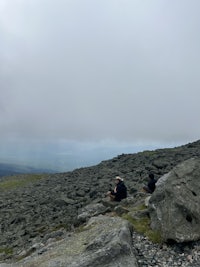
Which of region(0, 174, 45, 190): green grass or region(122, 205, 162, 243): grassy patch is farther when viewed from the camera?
region(0, 174, 45, 190): green grass

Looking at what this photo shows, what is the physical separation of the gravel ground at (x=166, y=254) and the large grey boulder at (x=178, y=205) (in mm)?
559

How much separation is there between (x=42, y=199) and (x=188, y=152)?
93.0ft

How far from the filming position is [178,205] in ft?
78.4

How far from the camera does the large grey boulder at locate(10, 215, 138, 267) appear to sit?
20.2m

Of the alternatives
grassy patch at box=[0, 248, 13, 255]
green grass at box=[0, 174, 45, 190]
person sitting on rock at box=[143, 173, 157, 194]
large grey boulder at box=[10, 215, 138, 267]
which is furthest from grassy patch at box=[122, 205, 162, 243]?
green grass at box=[0, 174, 45, 190]

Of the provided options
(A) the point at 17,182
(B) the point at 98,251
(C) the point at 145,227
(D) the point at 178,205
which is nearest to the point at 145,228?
(C) the point at 145,227

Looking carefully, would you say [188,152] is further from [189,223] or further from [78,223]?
[189,223]

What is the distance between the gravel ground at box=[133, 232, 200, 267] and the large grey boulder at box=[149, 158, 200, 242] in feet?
1.83

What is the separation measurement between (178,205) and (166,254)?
3253mm

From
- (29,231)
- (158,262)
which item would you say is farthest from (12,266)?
(29,231)

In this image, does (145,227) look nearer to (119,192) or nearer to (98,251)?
(98,251)

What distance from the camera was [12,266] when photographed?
24.9 metres

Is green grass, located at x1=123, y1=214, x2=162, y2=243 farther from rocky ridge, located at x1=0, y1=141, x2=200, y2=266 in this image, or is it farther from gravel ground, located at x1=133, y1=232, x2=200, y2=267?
rocky ridge, located at x1=0, y1=141, x2=200, y2=266

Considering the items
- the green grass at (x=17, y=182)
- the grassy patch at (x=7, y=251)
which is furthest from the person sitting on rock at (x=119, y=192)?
the green grass at (x=17, y=182)
